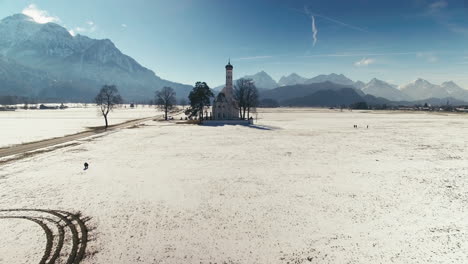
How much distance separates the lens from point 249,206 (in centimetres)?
1611

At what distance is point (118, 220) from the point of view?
47.3 feet

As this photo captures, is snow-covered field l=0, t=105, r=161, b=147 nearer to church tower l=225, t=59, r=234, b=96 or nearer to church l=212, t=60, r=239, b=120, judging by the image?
church l=212, t=60, r=239, b=120

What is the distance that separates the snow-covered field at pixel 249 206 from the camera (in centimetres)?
1168

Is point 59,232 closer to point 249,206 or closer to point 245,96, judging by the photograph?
point 249,206

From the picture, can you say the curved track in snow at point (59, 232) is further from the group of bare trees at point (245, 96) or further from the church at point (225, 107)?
the group of bare trees at point (245, 96)

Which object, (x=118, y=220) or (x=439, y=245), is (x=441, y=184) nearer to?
(x=439, y=245)

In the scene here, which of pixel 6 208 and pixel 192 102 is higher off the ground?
pixel 192 102

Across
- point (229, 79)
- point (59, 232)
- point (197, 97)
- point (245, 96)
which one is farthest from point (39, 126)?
point (59, 232)

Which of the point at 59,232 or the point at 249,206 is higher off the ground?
the point at 249,206

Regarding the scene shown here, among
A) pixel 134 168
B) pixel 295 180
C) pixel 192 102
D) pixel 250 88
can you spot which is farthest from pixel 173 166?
pixel 250 88

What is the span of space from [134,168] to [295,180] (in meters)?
16.8

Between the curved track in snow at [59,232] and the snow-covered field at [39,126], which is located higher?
the snow-covered field at [39,126]

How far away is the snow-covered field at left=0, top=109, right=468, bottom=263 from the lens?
1168 centimetres

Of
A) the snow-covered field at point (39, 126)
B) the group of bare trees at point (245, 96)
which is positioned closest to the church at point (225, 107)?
the group of bare trees at point (245, 96)
